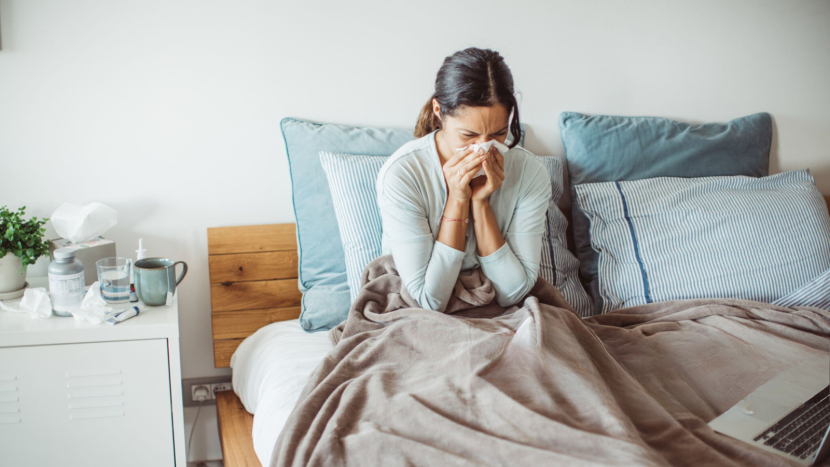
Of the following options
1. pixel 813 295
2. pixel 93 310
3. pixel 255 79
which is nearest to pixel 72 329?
pixel 93 310

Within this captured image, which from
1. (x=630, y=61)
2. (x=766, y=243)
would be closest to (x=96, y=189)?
(x=630, y=61)

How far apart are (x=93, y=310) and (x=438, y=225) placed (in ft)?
2.67

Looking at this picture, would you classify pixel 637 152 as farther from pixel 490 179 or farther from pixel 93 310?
pixel 93 310

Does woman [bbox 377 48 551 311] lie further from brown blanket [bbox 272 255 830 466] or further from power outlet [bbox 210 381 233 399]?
power outlet [bbox 210 381 233 399]

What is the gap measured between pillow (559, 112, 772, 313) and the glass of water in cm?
130

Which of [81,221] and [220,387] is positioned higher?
[81,221]

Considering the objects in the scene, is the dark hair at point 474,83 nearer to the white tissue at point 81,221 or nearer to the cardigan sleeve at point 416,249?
the cardigan sleeve at point 416,249

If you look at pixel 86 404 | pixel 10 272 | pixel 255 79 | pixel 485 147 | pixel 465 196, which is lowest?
pixel 86 404

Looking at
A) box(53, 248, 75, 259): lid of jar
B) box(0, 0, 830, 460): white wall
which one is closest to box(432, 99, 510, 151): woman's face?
box(0, 0, 830, 460): white wall

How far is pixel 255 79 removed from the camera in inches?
66.3

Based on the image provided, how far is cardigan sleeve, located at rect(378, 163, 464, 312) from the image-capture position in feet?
4.25

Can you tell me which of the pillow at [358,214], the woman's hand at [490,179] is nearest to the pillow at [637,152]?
the pillow at [358,214]

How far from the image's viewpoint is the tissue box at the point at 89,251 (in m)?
1.50

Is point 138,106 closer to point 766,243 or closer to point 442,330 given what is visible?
point 442,330
